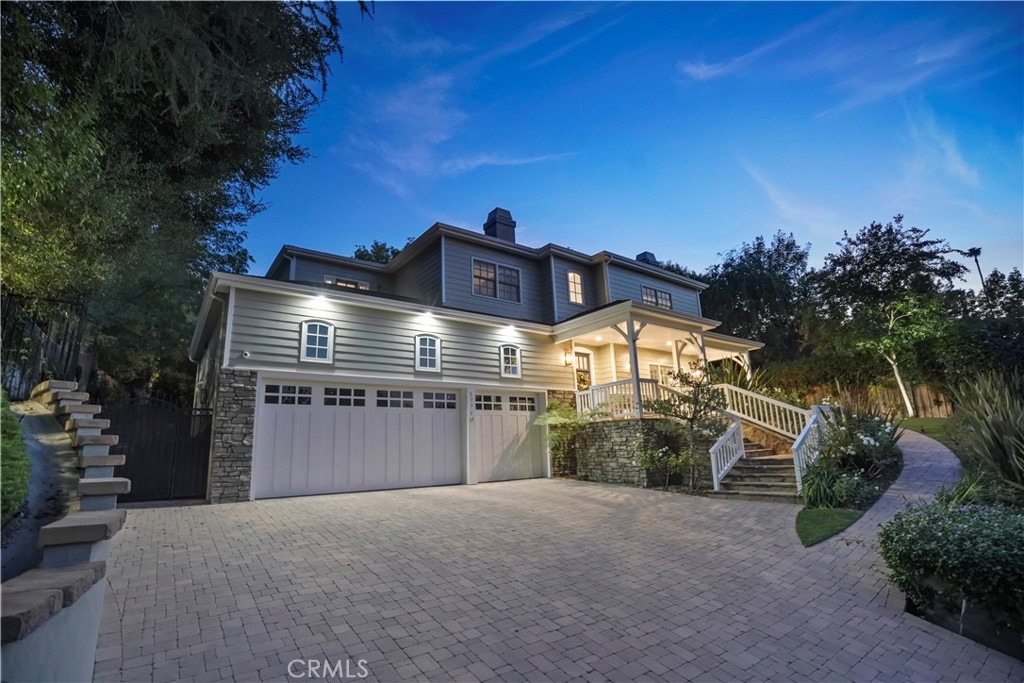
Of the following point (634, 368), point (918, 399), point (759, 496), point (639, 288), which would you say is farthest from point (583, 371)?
point (918, 399)

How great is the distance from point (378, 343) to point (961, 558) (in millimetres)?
10004

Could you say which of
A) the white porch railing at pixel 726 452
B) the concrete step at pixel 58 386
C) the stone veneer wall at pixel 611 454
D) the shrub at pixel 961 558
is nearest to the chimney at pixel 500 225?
the stone veneer wall at pixel 611 454

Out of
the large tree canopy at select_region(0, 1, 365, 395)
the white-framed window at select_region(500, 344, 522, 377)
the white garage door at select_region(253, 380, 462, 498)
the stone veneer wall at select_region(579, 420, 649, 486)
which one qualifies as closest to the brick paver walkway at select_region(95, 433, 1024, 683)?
the white garage door at select_region(253, 380, 462, 498)

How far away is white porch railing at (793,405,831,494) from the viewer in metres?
8.27

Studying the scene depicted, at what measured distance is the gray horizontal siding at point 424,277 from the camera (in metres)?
13.6

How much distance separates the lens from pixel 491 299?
14195 millimetres

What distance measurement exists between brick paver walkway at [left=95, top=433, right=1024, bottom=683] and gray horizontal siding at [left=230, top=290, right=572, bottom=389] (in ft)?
11.3

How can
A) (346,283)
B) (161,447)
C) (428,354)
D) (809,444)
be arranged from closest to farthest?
1. (161,447)
2. (809,444)
3. (428,354)
4. (346,283)

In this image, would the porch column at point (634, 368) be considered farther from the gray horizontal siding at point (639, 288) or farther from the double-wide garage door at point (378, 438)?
the gray horizontal siding at point (639, 288)

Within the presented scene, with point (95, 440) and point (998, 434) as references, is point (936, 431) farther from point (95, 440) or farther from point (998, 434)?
point (95, 440)

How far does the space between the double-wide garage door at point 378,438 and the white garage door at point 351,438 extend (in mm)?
19

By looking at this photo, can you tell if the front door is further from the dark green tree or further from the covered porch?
the dark green tree

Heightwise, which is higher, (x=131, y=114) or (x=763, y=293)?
(x=763, y=293)

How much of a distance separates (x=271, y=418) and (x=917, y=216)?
93.2 ft
